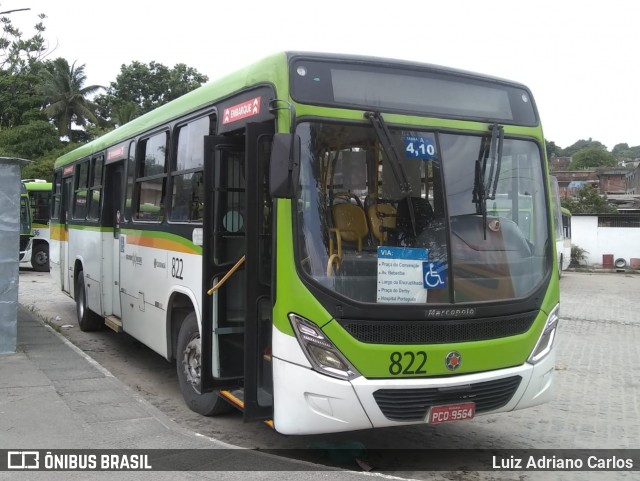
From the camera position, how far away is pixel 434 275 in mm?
4621

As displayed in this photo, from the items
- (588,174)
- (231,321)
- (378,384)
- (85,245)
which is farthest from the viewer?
(588,174)

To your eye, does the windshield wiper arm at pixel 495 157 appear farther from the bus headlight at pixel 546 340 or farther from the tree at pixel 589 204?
the tree at pixel 589 204

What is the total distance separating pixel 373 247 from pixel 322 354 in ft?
2.77

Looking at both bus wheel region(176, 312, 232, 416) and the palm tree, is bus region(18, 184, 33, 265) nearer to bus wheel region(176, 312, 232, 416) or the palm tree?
bus wheel region(176, 312, 232, 416)

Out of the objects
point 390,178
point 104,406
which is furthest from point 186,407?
point 390,178

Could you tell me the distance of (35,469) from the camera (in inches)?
174

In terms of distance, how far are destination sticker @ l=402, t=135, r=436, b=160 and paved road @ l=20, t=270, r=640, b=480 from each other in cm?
235

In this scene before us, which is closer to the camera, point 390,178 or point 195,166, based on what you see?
point 390,178

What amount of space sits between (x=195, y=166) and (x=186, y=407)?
2503 mm

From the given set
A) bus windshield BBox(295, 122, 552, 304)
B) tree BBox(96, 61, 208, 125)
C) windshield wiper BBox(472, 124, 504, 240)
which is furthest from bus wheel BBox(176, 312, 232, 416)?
tree BBox(96, 61, 208, 125)

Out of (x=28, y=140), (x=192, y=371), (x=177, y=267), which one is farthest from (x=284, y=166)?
(x=28, y=140)

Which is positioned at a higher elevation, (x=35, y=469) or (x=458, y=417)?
(x=458, y=417)

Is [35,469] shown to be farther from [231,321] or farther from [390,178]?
[390,178]

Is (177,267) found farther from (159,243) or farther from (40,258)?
(40,258)
